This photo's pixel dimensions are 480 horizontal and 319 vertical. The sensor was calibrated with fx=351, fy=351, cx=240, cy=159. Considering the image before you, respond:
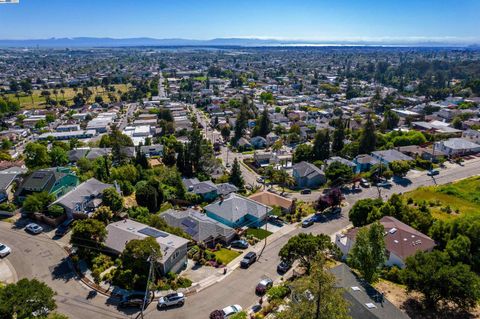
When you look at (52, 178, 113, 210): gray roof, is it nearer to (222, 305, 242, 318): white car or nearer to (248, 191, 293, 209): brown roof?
(248, 191, 293, 209): brown roof

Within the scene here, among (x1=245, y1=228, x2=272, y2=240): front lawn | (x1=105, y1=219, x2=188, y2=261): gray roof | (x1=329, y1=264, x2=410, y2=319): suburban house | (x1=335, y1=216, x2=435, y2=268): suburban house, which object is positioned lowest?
(x1=245, y1=228, x2=272, y2=240): front lawn

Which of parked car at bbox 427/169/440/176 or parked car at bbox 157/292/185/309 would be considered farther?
parked car at bbox 427/169/440/176

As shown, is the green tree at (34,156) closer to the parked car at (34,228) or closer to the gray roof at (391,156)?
the parked car at (34,228)

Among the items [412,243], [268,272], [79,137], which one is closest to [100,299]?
[268,272]

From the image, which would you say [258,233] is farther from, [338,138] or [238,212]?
[338,138]

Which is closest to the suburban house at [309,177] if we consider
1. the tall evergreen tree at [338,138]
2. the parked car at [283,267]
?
the tall evergreen tree at [338,138]

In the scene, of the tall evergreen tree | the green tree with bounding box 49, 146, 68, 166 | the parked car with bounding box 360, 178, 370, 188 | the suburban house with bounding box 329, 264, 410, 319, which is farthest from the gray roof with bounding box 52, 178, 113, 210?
the tall evergreen tree
